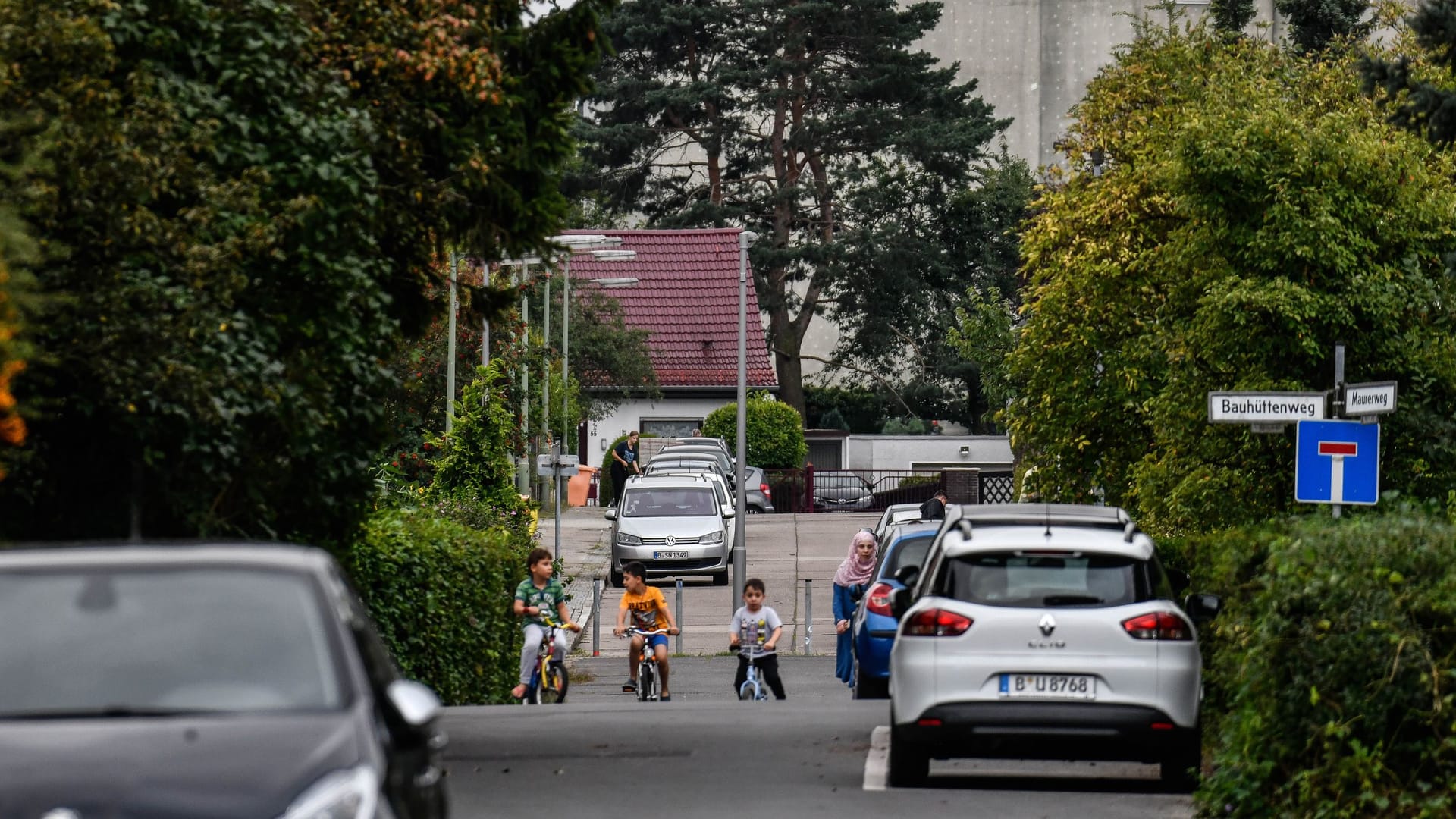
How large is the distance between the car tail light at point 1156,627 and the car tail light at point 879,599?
312 inches

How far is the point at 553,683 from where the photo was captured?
20.9 metres

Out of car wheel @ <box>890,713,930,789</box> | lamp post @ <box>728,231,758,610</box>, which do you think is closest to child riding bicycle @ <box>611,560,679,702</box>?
car wheel @ <box>890,713,930,789</box>

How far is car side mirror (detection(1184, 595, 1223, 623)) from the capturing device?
476 inches

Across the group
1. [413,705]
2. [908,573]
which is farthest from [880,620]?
[413,705]

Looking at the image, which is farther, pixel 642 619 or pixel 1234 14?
pixel 1234 14

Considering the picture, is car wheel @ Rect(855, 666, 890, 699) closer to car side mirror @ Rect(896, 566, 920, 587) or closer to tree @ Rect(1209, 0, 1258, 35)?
car side mirror @ Rect(896, 566, 920, 587)

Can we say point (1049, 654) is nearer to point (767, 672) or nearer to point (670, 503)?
point (767, 672)

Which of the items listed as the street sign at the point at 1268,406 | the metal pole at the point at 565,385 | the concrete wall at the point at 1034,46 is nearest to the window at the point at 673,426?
the metal pole at the point at 565,385

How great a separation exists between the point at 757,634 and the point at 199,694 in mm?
15544

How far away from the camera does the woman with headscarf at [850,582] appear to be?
79.2 feet

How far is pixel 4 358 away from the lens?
682 cm

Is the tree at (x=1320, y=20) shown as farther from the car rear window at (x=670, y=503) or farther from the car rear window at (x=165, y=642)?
the car rear window at (x=165, y=642)

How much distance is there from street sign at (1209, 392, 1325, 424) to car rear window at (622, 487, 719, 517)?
76.0 feet

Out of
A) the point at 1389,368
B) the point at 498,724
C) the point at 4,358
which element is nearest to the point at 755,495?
the point at 1389,368
